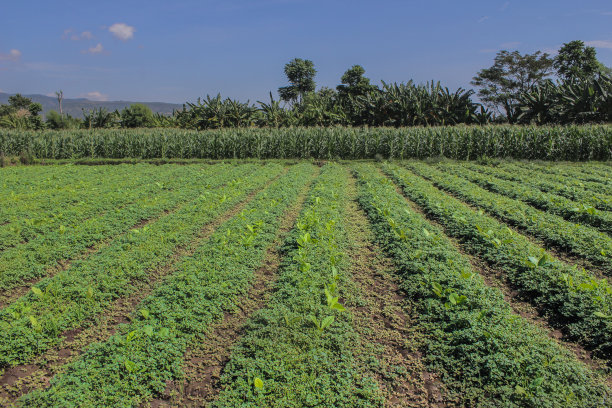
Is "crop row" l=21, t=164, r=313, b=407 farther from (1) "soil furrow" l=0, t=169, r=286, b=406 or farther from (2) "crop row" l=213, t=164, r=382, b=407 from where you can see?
(2) "crop row" l=213, t=164, r=382, b=407

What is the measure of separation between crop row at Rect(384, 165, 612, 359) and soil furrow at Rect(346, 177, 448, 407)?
181 centimetres

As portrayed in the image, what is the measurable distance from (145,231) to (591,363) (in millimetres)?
7707

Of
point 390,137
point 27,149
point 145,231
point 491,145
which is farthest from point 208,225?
point 27,149

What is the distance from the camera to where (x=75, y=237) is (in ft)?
26.1

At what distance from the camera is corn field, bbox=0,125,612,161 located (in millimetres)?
22156

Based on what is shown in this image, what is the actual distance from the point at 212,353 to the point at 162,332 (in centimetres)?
63

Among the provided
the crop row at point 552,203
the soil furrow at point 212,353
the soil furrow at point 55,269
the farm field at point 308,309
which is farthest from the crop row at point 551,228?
the soil furrow at point 55,269

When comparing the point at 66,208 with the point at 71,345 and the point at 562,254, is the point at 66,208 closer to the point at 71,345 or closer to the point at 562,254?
the point at 71,345

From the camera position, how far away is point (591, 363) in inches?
165

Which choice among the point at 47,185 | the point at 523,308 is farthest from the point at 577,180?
the point at 47,185

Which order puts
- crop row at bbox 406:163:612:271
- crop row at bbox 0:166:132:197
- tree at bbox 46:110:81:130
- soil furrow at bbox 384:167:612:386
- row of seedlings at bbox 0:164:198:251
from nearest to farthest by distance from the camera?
soil furrow at bbox 384:167:612:386, crop row at bbox 406:163:612:271, row of seedlings at bbox 0:164:198:251, crop row at bbox 0:166:132:197, tree at bbox 46:110:81:130

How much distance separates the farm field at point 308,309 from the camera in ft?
12.5

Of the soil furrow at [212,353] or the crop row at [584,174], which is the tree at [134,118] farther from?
the soil furrow at [212,353]

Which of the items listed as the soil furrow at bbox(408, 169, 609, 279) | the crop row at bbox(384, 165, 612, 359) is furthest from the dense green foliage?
the crop row at bbox(384, 165, 612, 359)
